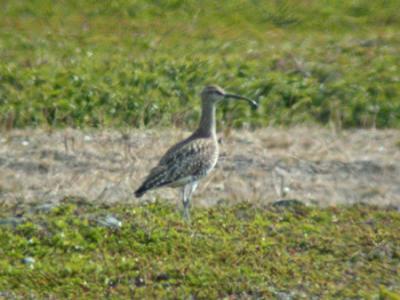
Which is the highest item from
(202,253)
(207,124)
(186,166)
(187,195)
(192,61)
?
(207,124)

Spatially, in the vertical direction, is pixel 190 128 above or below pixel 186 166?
below

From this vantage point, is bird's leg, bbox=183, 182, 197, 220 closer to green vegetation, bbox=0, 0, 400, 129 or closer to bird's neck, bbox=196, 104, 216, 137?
bird's neck, bbox=196, 104, 216, 137

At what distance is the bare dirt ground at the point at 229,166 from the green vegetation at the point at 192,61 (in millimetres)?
1413

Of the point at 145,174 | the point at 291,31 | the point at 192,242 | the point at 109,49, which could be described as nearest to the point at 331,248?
the point at 192,242

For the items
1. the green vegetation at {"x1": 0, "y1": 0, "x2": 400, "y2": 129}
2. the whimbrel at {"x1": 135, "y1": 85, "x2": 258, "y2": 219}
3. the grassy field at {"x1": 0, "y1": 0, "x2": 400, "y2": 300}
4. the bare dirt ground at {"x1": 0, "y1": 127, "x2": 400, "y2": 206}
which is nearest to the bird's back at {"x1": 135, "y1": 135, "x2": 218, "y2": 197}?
the whimbrel at {"x1": 135, "y1": 85, "x2": 258, "y2": 219}

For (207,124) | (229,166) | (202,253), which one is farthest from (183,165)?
(202,253)

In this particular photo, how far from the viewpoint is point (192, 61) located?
22812 mm

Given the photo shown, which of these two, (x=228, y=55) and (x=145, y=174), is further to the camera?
(x=228, y=55)

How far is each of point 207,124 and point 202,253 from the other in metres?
3.35

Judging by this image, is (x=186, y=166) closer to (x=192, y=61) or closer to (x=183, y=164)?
(x=183, y=164)

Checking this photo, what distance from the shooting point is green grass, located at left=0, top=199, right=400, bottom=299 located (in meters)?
11.8

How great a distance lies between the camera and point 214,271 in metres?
12.1

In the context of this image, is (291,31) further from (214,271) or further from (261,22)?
(214,271)

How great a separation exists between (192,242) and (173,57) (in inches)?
438
